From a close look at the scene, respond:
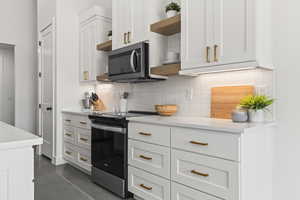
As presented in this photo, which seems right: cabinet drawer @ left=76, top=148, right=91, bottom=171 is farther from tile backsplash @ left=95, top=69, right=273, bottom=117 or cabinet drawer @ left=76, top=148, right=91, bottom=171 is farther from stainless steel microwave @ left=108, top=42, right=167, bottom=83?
stainless steel microwave @ left=108, top=42, right=167, bottom=83

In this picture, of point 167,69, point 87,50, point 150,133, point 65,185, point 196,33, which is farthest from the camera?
point 87,50

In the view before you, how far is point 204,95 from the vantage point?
2.44 m

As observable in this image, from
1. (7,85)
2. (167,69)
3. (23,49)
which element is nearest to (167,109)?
(167,69)

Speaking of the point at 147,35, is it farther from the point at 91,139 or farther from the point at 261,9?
the point at 91,139

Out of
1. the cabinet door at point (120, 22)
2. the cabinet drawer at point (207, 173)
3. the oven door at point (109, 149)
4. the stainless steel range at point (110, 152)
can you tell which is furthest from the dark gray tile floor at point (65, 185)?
the cabinet door at point (120, 22)

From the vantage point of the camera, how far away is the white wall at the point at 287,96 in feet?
5.99

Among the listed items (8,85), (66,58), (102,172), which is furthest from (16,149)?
(8,85)

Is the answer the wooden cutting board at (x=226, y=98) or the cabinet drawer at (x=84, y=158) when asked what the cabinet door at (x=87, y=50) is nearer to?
the cabinet drawer at (x=84, y=158)

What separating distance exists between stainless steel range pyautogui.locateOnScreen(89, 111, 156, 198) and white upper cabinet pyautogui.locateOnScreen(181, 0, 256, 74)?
3.14 ft

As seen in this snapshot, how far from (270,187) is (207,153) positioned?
0.72 meters

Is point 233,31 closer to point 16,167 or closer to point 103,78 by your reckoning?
point 16,167

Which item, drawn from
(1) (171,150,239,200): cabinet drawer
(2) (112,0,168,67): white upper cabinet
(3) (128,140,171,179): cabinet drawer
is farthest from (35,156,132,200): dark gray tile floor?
(2) (112,0,168,67): white upper cabinet

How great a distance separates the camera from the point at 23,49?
5.45 m

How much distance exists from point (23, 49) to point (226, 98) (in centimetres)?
516
